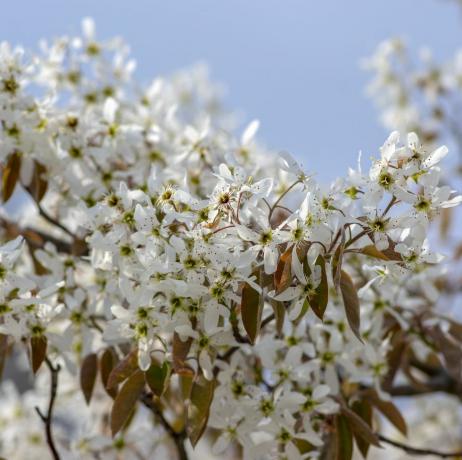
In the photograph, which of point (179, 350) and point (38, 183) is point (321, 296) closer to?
point (179, 350)

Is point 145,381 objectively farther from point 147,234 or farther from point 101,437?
point 101,437

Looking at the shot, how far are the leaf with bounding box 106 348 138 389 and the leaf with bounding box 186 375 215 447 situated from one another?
0.47 feet

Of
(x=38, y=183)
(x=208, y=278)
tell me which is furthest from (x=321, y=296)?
(x=38, y=183)

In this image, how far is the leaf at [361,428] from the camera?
174cm

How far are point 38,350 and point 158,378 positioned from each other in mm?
305

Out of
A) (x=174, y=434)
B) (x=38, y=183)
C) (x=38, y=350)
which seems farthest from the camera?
(x=38, y=183)

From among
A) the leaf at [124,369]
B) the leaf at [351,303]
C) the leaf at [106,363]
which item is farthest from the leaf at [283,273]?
the leaf at [106,363]

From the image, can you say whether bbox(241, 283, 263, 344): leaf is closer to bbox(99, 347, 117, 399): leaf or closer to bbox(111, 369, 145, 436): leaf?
bbox(111, 369, 145, 436): leaf

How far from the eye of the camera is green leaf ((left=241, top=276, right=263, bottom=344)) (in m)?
1.44

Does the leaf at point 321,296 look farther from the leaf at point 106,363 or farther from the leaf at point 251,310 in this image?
the leaf at point 106,363

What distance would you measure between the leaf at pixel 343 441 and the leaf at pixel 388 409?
225 millimetres

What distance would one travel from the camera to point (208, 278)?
1.48 metres

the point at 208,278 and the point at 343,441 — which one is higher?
the point at 208,278

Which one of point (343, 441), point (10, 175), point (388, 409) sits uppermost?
point (10, 175)
